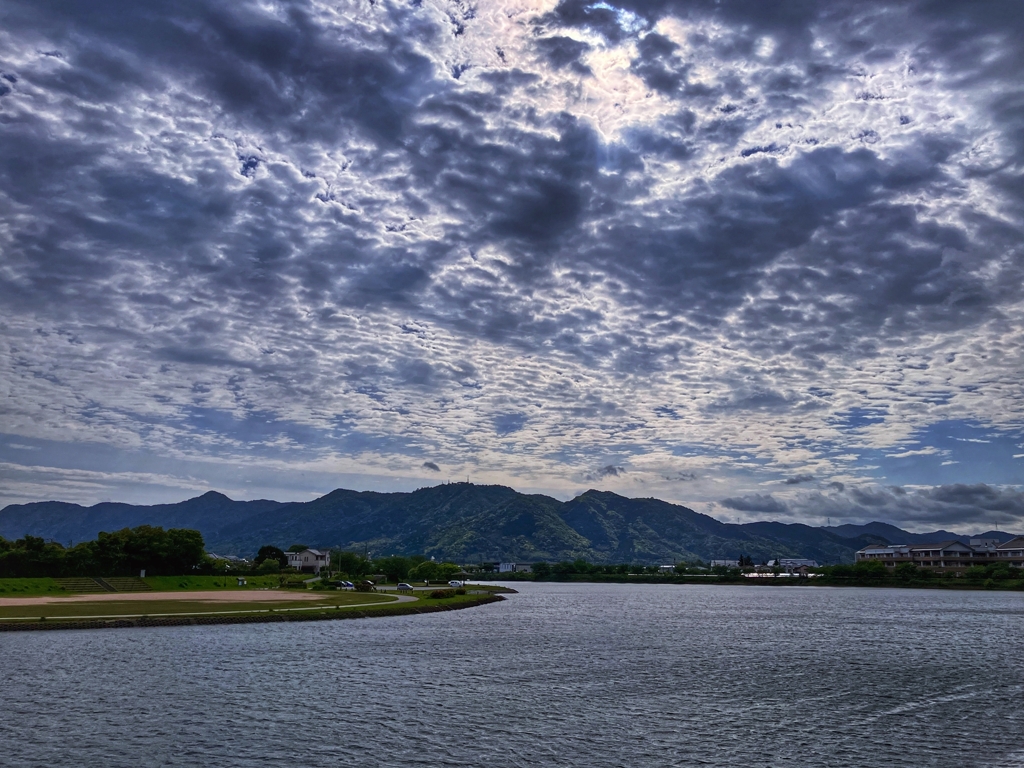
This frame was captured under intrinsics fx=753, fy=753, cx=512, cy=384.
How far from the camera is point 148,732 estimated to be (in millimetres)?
40719

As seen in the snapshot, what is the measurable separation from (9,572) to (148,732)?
455 ft

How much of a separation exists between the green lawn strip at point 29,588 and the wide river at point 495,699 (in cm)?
6323

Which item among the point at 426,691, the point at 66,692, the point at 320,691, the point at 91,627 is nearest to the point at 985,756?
the point at 426,691

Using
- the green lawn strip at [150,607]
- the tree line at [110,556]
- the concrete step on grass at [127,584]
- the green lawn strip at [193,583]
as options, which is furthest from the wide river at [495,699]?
the tree line at [110,556]

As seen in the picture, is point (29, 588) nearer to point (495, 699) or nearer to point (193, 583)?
point (193, 583)

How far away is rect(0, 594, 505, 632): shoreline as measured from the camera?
275 feet

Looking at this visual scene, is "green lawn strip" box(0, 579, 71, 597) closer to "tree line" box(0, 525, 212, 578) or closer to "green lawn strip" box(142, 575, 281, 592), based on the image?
"tree line" box(0, 525, 212, 578)

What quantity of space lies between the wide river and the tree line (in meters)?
86.5

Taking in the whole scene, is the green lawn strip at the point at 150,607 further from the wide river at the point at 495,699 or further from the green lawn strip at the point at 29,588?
the green lawn strip at the point at 29,588

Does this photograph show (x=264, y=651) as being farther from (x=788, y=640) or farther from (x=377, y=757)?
(x=788, y=640)

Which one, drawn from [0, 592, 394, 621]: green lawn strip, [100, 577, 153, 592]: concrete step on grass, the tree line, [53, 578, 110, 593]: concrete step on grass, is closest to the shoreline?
[0, 592, 394, 621]: green lawn strip

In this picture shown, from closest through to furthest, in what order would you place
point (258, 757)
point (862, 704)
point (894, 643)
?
point (258, 757), point (862, 704), point (894, 643)

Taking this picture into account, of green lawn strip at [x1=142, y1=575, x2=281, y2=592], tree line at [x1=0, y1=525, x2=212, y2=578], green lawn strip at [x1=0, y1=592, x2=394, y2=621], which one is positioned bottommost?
green lawn strip at [x1=142, y1=575, x2=281, y2=592]

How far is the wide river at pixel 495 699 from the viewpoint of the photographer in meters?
38.6
